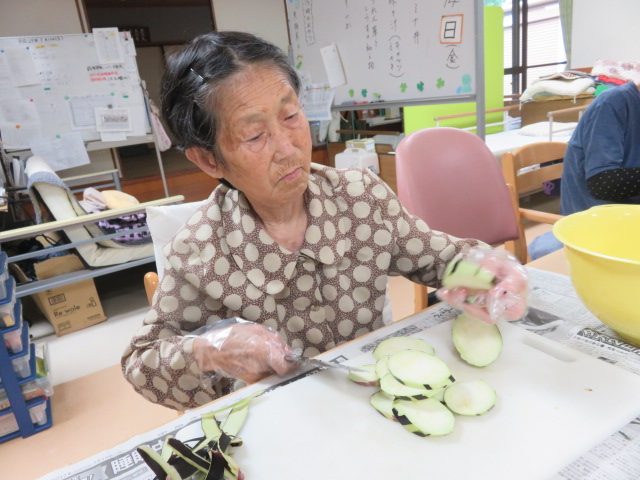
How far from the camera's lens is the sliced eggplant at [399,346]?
2.45ft

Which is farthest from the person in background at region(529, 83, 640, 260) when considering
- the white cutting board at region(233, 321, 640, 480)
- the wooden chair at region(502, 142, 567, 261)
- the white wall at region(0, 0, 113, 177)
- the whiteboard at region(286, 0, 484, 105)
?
the white wall at region(0, 0, 113, 177)

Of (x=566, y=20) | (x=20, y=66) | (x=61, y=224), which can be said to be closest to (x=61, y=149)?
(x=20, y=66)

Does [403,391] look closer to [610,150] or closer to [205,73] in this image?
[205,73]

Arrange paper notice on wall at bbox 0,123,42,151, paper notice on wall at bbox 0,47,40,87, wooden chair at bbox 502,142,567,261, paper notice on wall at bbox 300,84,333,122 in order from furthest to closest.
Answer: paper notice on wall at bbox 0,123,42,151, paper notice on wall at bbox 0,47,40,87, paper notice on wall at bbox 300,84,333,122, wooden chair at bbox 502,142,567,261

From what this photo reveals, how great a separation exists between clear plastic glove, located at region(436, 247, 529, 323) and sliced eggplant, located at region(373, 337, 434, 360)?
0.34ft

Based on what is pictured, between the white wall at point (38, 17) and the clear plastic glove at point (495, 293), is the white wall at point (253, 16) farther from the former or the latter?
the clear plastic glove at point (495, 293)

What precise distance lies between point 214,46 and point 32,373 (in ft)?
5.45

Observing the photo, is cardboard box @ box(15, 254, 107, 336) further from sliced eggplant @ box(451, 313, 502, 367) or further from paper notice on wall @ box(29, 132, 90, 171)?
sliced eggplant @ box(451, 313, 502, 367)

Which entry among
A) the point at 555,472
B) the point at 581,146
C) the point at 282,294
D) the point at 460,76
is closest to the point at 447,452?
the point at 555,472

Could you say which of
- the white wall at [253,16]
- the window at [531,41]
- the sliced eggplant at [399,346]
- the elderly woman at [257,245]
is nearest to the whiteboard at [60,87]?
the white wall at [253,16]

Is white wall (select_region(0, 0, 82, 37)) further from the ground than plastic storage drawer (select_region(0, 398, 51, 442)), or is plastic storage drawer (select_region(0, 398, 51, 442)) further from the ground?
white wall (select_region(0, 0, 82, 37))

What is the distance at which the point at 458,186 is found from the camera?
4.59 ft

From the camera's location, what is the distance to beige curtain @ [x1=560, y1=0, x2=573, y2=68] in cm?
582

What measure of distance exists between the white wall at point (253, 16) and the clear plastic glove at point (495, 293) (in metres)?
4.33
